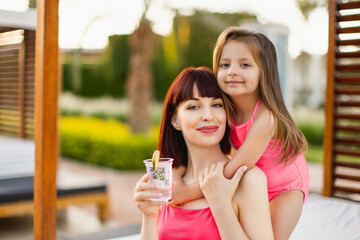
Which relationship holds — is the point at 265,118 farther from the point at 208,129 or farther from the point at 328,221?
the point at 328,221

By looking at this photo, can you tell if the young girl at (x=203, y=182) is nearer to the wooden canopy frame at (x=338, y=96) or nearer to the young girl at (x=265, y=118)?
the young girl at (x=265, y=118)

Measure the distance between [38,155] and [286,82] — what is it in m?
4.53

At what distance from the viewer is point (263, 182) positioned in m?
1.49

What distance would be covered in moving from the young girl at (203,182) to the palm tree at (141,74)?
6258 millimetres

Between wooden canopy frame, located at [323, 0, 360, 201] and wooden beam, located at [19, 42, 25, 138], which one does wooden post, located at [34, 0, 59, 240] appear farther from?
wooden canopy frame, located at [323, 0, 360, 201]

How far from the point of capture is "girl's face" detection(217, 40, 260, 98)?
5.64 ft

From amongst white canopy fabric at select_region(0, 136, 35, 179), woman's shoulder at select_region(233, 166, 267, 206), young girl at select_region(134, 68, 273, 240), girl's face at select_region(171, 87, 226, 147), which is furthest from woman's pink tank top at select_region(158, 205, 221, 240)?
white canopy fabric at select_region(0, 136, 35, 179)

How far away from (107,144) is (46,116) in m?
6.37

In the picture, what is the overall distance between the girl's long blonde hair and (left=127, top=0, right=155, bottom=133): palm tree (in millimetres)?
6099

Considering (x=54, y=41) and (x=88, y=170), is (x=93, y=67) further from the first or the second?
(x=54, y=41)

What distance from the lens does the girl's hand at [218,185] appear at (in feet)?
4.79


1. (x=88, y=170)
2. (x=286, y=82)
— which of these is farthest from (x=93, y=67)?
(x=286, y=82)

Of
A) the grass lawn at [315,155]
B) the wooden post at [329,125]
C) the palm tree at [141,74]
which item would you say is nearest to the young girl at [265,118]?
the wooden post at [329,125]

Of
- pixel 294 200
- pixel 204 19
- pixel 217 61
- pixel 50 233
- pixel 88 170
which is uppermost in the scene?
pixel 204 19
